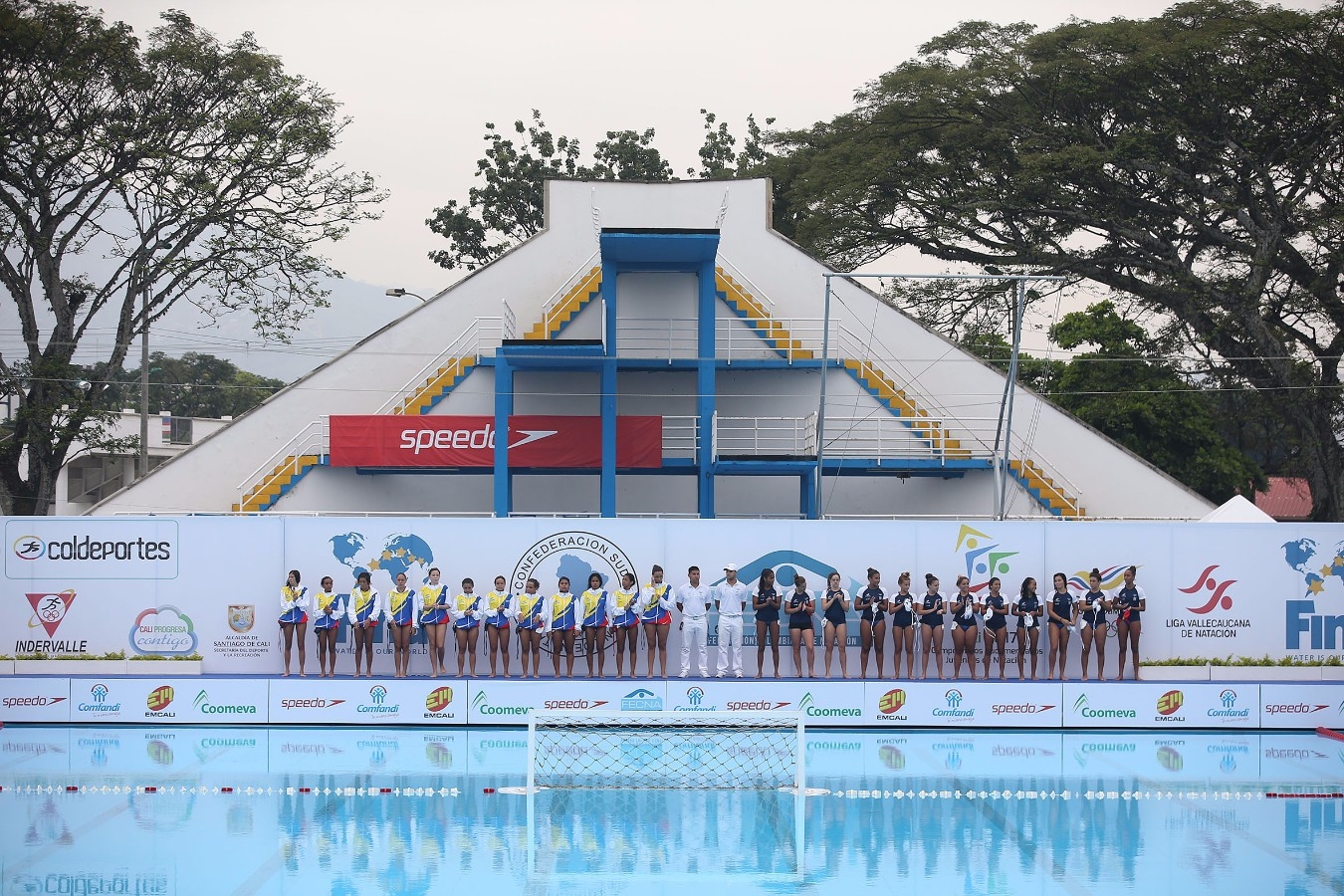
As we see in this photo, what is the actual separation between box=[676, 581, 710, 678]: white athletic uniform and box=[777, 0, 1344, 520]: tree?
853 inches

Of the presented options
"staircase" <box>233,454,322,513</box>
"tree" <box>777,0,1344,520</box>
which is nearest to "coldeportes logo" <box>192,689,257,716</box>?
"staircase" <box>233,454,322,513</box>

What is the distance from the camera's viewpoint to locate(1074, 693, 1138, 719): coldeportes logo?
Result: 17.5m

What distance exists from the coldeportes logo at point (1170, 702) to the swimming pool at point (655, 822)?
1.36 m

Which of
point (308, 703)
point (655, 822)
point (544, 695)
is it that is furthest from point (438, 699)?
point (655, 822)

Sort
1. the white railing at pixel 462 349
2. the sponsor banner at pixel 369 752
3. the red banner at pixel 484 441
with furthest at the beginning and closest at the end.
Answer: the white railing at pixel 462 349 < the red banner at pixel 484 441 < the sponsor banner at pixel 369 752

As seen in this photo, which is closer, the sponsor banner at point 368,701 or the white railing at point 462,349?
the sponsor banner at point 368,701

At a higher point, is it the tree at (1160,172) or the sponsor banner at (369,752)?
the tree at (1160,172)

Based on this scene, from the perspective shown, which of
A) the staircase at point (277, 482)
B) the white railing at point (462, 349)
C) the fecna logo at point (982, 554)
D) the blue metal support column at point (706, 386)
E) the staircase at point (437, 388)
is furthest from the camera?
the white railing at point (462, 349)

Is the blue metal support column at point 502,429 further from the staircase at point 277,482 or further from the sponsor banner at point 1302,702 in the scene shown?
the sponsor banner at point 1302,702

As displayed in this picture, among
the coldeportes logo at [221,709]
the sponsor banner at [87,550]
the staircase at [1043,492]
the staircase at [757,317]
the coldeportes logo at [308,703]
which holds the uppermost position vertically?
the staircase at [757,317]

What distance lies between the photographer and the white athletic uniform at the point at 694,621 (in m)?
17.8

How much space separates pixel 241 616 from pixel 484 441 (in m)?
9.97

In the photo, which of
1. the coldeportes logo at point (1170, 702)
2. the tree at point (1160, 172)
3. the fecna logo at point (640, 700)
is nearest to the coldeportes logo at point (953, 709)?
the coldeportes logo at point (1170, 702)

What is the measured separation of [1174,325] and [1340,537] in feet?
60.6
